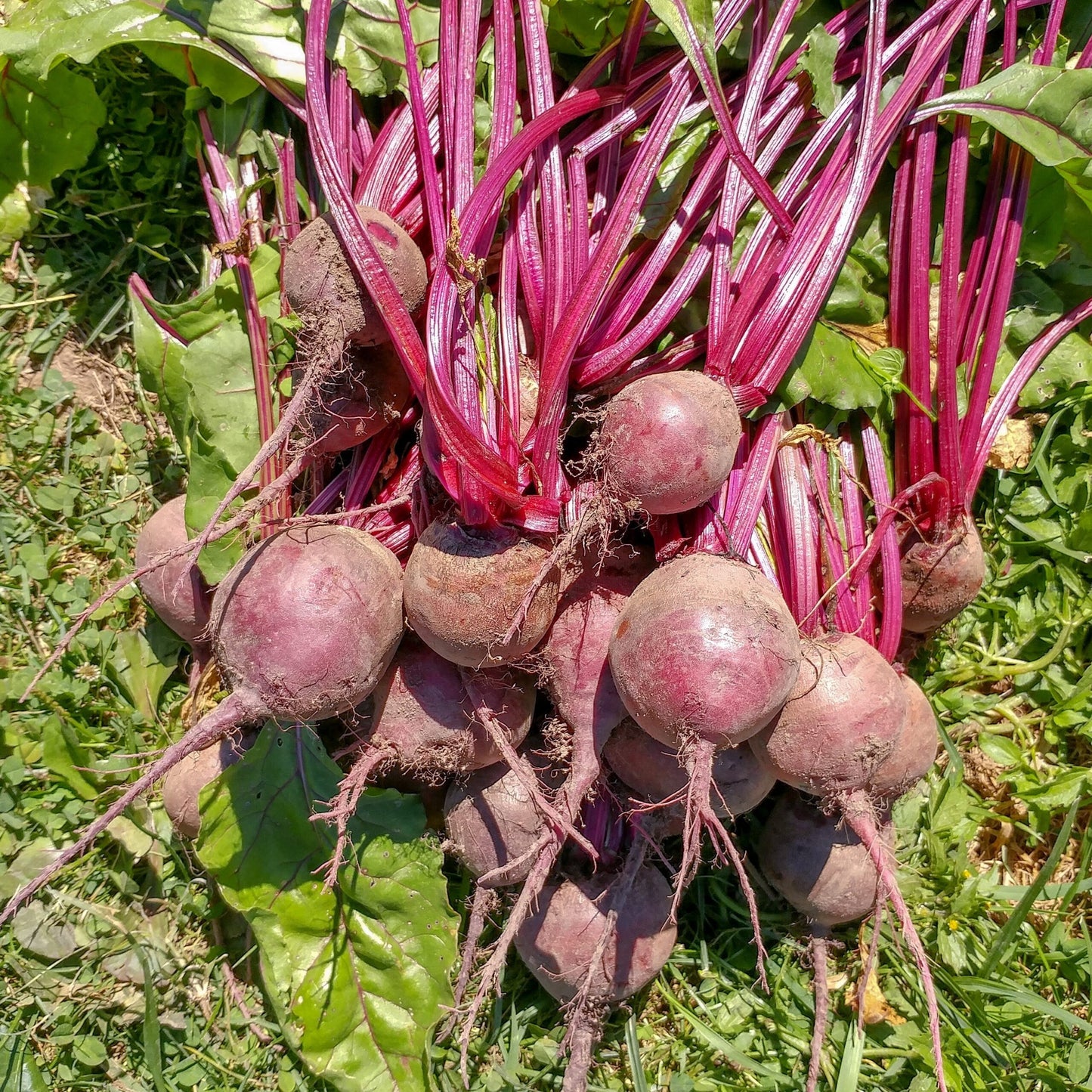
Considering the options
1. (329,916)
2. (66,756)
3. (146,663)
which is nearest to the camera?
(329,916)

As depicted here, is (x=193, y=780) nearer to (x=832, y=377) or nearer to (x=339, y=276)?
(x=339, y=276)

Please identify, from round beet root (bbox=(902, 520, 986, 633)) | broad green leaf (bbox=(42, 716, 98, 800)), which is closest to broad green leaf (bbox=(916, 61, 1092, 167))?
round beet root (bbox=(902, 520, 986, 633))

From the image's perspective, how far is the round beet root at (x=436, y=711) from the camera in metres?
2.58

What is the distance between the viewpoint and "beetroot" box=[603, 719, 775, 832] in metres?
2.63

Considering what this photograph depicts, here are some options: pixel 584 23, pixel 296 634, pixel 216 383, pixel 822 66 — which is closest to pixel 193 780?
pixel 296 634

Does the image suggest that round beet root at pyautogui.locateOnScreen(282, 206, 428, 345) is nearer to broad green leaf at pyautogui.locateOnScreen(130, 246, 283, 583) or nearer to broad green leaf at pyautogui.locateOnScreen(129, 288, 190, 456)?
broad green leaf at pyautogui.locateOnScreen(130, 246, 283, 583)

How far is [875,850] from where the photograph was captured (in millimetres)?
2471

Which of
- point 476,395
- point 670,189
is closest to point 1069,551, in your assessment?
point 670,189

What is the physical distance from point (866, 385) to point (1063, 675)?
1.55 m

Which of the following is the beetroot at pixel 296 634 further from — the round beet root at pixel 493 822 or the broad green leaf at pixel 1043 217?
the broad green leaf at pixel 1043 217

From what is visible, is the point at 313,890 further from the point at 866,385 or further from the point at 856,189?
the point at 856,189

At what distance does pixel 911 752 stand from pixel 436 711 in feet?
5.24

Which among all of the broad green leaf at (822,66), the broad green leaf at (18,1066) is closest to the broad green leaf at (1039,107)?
the broad green leaf at (822,66)

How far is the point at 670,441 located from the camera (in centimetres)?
233
